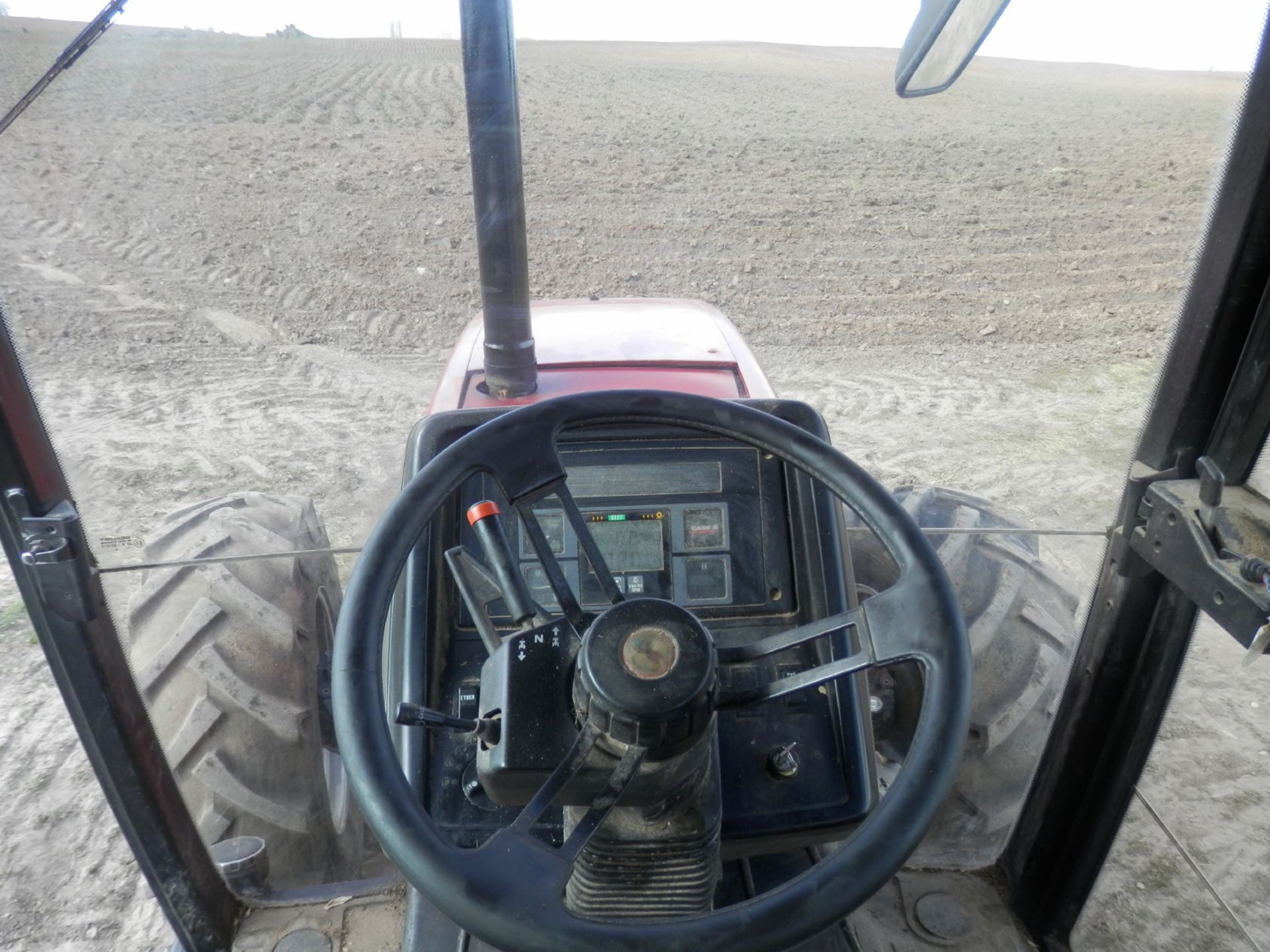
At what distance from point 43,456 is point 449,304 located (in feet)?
2.42

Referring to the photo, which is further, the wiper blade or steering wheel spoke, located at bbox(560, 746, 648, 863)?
the wiper blade

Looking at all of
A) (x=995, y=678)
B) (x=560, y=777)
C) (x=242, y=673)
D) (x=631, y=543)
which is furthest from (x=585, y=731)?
(x=995, y=678)

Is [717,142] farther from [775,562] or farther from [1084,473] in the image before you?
[1084,473]

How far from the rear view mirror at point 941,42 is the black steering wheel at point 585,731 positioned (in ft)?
1.47

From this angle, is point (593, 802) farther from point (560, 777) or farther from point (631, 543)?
point (631, 543)

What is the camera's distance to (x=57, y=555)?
1.14m

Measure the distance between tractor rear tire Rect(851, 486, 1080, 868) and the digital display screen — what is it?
2.01 ft

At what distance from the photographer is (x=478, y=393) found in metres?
1.67

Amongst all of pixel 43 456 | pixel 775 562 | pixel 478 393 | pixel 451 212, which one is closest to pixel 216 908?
pixel 43 456

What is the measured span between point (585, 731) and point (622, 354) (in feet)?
3.48

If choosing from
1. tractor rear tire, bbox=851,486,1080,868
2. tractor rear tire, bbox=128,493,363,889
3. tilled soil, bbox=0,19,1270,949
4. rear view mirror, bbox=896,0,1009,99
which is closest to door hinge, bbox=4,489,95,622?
tilled soil, bbox=0,19,1270,949

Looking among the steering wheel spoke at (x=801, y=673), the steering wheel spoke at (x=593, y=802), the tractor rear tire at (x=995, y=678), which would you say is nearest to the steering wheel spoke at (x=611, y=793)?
the steering wheel spoke at (x=593, y=802)

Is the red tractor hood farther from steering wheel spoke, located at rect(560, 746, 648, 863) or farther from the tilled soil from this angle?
steering wheel spoke, located at rect(560, 746, 648, 863)

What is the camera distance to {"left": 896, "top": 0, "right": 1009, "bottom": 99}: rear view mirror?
3.29 ft
